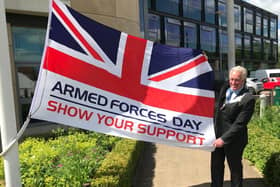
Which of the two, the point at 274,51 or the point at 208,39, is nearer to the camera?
the point at 208,39

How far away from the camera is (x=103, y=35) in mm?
2971

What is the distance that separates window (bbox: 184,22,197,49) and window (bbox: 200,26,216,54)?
4.93 feet

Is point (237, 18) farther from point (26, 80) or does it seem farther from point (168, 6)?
point (26, 80)

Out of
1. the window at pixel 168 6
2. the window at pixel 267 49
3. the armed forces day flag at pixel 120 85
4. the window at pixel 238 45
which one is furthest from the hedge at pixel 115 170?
the window at pixel 267 49

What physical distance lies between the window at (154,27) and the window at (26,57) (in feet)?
53.8

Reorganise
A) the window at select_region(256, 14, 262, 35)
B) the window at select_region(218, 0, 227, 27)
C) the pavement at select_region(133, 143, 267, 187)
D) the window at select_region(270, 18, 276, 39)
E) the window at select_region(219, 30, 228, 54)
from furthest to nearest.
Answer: the window at select_region(270, 18, 276, 39) → the window at select_region(256, 14, 262, 35) → the window at select_region(219, 30, 228, 54) → the window at select_region(218, 0, 227, 27) → the pavement at select_region(133, 143, 267, 187)

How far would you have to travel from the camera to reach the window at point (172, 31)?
85.4ft

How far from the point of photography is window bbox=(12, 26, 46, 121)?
7477 millimetres

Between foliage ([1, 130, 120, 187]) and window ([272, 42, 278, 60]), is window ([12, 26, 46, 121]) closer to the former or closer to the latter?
foliage ([1, 130, 120, 187])

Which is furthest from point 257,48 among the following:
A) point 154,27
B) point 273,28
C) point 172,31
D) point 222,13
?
point 154,27

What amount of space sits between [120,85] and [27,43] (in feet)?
18.6

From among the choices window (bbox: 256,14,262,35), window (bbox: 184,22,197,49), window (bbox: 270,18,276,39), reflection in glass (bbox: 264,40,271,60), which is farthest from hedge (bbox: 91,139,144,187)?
window (bbox: 270,18,276,39)

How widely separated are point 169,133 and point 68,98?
1.26 metres

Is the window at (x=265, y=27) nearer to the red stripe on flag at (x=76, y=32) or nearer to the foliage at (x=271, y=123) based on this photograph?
the foliage at (x=271, y=123)
